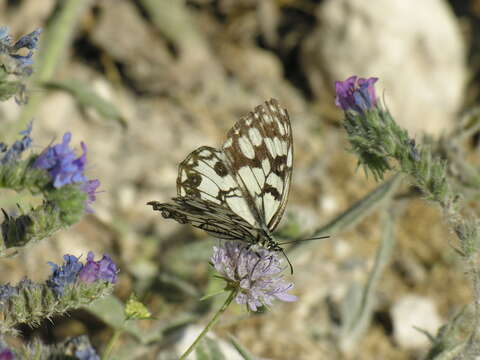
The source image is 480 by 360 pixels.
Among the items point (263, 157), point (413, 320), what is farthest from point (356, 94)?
point (413, 320)

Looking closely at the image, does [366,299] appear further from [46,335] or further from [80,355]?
[80,355]

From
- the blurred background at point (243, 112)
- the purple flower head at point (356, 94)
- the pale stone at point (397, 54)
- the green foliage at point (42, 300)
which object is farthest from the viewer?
the pale stone at point (397, 54)

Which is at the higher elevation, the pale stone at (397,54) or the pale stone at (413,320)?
the pale stone at (397,54)

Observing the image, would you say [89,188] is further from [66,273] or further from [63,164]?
[66,273]

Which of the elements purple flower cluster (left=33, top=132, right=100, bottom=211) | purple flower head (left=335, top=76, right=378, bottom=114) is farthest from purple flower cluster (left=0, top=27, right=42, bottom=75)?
purple flower head (left=335, top=76, right=378, bottom=114)

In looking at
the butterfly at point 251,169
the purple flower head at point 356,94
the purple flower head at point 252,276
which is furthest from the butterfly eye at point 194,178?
the purple flower head at point 356,94

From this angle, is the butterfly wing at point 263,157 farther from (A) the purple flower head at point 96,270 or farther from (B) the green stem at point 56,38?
(B) the green stem at point 56,38

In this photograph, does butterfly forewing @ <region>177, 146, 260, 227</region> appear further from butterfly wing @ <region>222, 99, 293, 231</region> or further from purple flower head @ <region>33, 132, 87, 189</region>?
purple flower head @ <region>33, 132, 87, 189</region>
